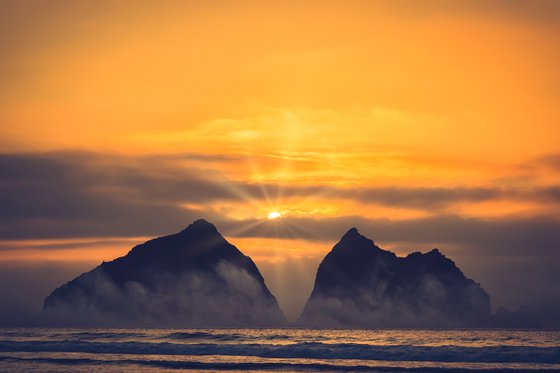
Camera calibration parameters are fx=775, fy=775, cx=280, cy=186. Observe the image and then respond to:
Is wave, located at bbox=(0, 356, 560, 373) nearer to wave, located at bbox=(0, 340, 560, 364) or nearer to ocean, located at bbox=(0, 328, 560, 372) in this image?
ocean, located at bbox=(0, 328, 560, 372)

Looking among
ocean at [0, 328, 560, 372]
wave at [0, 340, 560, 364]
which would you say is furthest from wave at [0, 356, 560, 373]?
wave at [0, 340, 560, 364]

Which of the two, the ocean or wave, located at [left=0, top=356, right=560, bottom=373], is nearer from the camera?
wave, located at [left=0, top=356, right=560, bottom=373]

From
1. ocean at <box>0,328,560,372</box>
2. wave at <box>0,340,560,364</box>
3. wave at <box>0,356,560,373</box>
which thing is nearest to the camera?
wave at <box>0,356,560,373</box>

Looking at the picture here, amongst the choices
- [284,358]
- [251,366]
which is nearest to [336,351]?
[284,358]

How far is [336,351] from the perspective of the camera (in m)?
81.9

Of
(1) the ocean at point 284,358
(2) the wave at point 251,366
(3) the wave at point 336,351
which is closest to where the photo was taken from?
(2) the wave at point 251,366

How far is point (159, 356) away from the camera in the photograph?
8231cm

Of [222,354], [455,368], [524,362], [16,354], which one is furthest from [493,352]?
[16,354]

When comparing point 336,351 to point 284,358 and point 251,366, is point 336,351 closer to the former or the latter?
point 284,358

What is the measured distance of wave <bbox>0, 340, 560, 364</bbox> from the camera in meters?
74.1

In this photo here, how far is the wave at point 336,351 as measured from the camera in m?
74.1

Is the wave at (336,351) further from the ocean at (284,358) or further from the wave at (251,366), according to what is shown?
the wave at (251,366)

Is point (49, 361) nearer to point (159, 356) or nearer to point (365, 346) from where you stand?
point (159, 356)


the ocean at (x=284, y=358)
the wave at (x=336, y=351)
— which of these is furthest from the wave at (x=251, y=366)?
the wave at (x=336, y=351)
